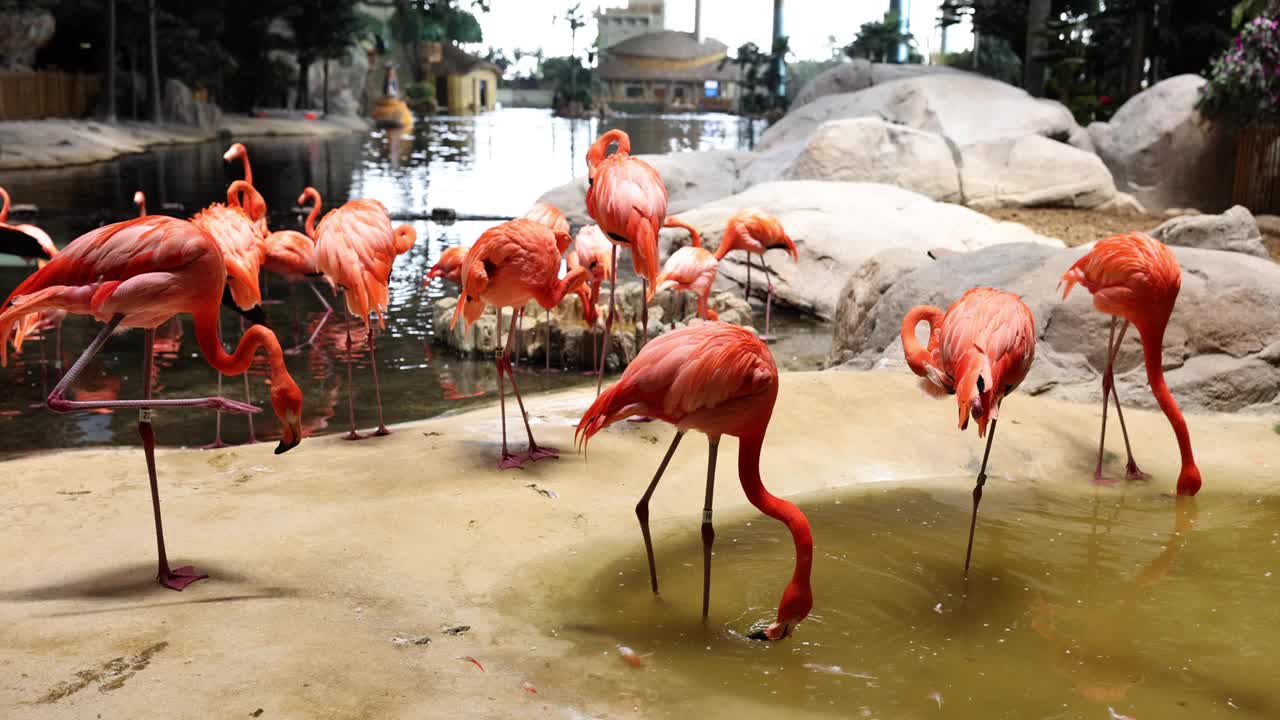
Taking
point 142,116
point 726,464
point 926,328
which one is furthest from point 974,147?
point 142,116

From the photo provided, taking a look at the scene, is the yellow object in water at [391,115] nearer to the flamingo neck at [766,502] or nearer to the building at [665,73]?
the building at [665,73]

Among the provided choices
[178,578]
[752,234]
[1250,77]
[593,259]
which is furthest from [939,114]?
[178,578]

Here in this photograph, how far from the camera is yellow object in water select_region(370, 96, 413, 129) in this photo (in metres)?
40.6

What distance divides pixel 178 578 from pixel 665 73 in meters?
51.3

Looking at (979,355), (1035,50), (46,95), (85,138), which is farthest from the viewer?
(46,95)

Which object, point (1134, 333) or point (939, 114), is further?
→ point (939, 114)

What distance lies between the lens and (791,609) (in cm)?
291

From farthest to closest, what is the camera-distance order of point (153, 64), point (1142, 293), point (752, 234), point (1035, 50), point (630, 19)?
point (630, 19) → point (153, 64) → point (1035, 50) → point (752, 234) → point (1142, 293)

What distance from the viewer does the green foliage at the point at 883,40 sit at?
96.2 ft

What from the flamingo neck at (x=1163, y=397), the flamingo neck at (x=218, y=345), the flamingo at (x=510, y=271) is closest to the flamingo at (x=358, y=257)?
the flamingo at (x=510, y=271)

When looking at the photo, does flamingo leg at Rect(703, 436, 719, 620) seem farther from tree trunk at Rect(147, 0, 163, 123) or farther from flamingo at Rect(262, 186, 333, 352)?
tree trunk at Rect(147, 0, 163, 123)

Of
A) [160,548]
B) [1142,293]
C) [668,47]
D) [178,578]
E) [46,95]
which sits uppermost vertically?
[668,47]

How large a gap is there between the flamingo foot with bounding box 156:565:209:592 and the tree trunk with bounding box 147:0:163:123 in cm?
2789

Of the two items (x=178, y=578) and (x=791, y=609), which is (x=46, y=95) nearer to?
(x=178, y=578)
